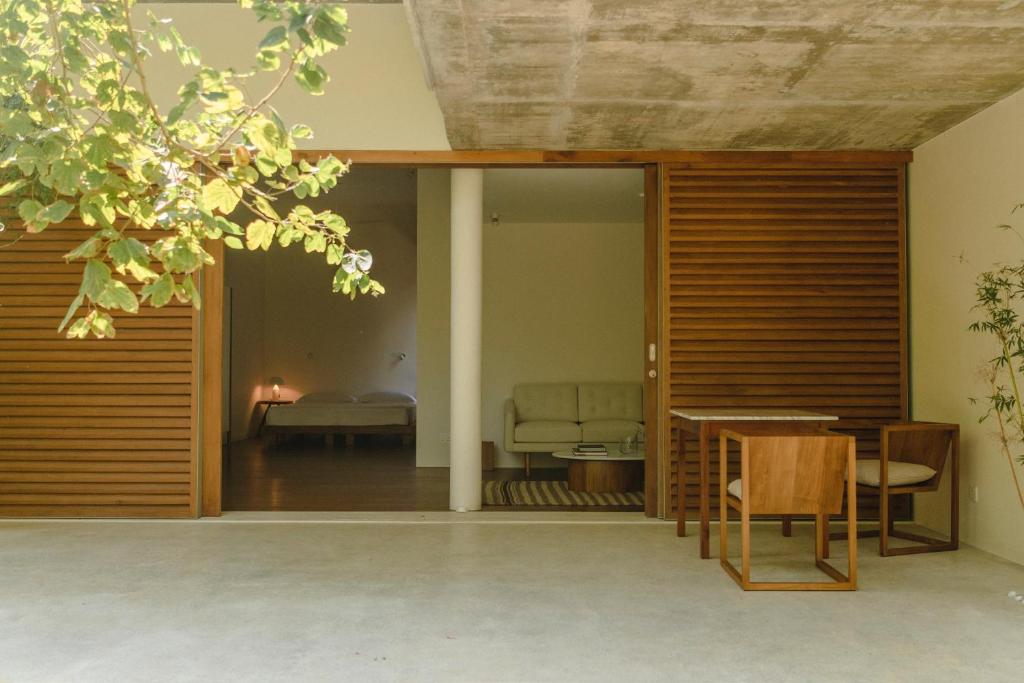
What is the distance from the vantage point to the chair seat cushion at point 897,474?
15.9ft

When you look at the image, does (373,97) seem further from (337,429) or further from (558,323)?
(337,429)

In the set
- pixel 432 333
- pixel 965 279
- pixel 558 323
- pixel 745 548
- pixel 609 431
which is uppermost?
pixel 965 279

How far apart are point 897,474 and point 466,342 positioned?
299 centimetres

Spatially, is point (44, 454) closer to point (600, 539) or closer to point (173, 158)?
→ point (600, 539)

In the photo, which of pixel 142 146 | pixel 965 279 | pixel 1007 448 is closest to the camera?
pixel 142 146

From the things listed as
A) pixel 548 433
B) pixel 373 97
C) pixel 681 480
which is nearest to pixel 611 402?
pixel 548 433

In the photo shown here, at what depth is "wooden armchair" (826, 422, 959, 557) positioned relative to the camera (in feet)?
15.9

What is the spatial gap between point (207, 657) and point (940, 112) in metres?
4.72

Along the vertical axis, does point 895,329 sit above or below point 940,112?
below

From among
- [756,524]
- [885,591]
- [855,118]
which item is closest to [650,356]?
[756,524]

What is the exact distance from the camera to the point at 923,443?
5117 millimetres

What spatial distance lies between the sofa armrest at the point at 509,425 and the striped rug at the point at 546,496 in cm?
95

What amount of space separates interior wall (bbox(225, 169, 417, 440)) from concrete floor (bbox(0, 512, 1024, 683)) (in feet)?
22.7

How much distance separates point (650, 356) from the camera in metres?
6.12
